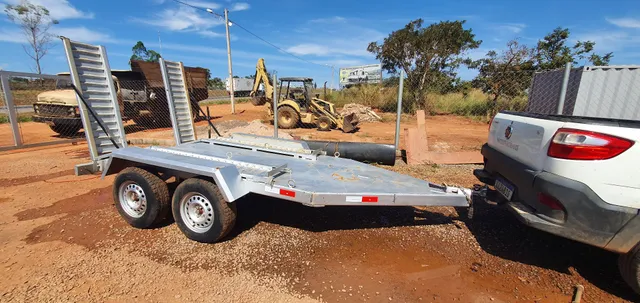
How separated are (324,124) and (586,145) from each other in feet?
33.8

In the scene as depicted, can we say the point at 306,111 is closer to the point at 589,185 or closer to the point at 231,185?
the point at 231,185

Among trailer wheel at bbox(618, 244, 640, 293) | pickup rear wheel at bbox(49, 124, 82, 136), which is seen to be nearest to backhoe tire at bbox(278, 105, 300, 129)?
pickup rear wheel at bbox(49, 124, 82, 136)

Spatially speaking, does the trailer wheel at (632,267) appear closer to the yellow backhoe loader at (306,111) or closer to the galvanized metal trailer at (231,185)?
the galvanized metal trailer at (231,185)

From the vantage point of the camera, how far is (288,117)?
1266 cm

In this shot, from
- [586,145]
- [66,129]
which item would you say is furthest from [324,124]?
[586,145]

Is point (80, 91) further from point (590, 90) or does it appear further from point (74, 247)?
point (590, 90)

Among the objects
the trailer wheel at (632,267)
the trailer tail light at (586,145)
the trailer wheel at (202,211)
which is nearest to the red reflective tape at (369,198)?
the trailer wheel at (202,211)

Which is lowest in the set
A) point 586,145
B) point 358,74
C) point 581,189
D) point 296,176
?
point 296,176

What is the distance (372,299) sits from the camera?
235 centimetres

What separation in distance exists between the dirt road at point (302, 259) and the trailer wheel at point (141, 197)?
0.17m

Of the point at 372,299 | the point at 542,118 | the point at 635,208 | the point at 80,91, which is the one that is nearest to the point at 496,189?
the point at 542,118

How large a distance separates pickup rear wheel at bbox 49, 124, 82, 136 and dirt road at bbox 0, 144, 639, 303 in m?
7.22

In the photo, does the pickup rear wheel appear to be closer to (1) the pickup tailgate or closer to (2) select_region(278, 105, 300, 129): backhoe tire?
(2) select_region(278, 105, 300, 129): backhoe tire

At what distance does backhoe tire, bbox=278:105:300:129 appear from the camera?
12.5 m
